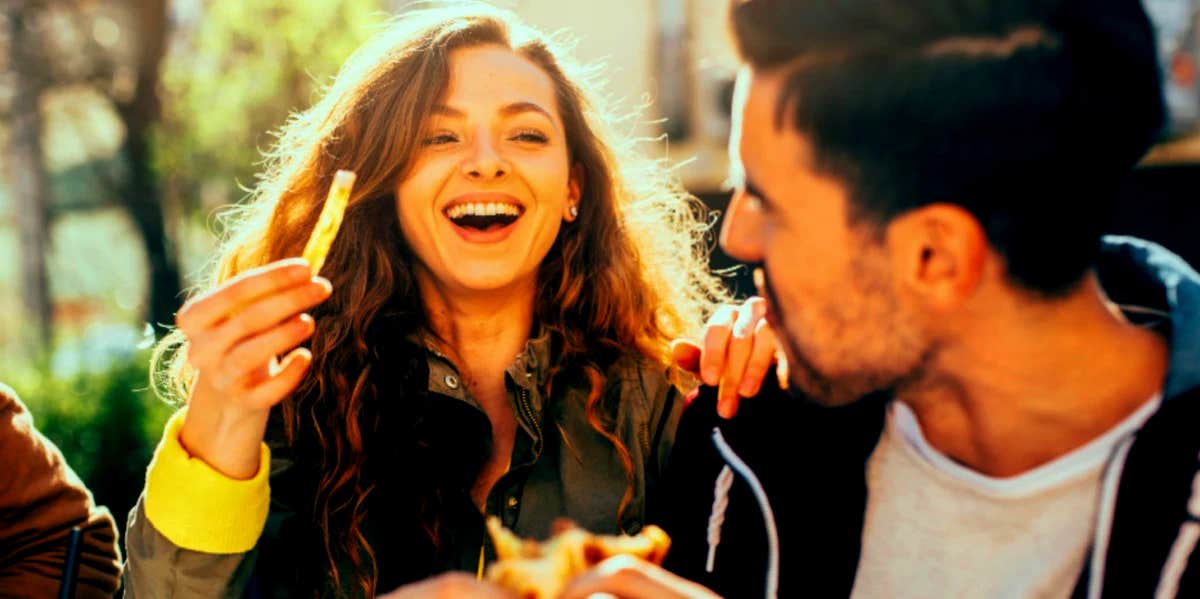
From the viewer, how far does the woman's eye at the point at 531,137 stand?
302cm

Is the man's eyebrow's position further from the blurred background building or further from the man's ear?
the blurred background building

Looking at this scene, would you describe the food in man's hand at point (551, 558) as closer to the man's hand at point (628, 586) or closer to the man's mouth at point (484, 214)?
the man's hand at point (628, 586)

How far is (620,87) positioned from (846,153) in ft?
31.0

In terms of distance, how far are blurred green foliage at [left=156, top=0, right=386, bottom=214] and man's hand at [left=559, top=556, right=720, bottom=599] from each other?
410 inches

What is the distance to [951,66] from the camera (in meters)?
1.85

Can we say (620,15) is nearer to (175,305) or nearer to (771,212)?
(175,305)

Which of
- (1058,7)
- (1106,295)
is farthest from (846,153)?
(1106,295)

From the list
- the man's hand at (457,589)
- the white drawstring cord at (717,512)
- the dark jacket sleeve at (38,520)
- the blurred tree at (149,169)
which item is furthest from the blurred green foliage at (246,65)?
the man's hand at (457,589)

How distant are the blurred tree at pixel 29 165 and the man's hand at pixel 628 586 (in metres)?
10.3

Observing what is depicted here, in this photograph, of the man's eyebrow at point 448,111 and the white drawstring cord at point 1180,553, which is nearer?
the white drawstring cord at point 1180,553

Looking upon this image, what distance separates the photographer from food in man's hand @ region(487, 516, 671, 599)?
1.67 meters

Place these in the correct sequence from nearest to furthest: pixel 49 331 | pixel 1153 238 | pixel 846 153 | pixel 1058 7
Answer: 1. pixel 1058 7
2. pixel 846 153
3. pixel 1153 238
4. pixel 49 331

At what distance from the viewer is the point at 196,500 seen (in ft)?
7.60

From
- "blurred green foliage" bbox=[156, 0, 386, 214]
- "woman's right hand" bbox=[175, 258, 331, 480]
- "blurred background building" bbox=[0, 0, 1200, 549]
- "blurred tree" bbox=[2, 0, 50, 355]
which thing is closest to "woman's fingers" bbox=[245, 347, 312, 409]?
"woman's right hand" bbox=[175, 258, 331, 480]
